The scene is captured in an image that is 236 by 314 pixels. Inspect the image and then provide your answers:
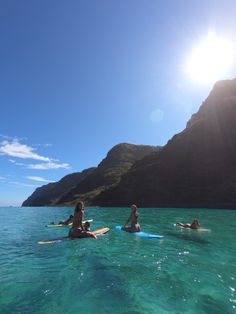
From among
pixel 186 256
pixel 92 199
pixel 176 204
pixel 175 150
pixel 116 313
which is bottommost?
pixel 116 313

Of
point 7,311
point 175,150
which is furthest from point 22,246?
point 175,150

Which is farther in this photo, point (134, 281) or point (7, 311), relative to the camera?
point (134, 281)

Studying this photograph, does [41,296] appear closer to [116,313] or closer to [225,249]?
[116,313]

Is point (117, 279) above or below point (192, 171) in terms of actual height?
below

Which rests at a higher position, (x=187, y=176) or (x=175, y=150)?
Result: (x=175, y=150)

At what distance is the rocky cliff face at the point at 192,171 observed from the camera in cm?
13312

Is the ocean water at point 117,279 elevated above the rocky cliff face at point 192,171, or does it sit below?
below

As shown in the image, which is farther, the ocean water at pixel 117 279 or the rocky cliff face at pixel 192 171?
the rocky cliff face at pixel 192 171

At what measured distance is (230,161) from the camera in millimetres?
142125

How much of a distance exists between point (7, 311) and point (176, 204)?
12924 cm

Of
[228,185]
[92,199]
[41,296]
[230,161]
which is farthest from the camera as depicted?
[92,199]

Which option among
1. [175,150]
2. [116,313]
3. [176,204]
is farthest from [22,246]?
[175,150]

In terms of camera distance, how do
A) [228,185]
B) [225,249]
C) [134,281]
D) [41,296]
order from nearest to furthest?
[41,296] < [134,281] < [225,249] < [228,185]

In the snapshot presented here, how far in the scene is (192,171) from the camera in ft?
486
